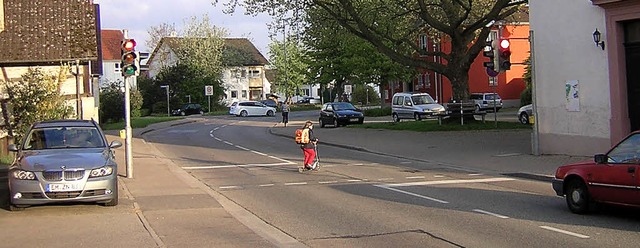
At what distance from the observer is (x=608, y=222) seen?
9859 mm

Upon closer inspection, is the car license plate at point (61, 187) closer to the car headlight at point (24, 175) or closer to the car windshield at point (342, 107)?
the car headlight at point (24, 175)

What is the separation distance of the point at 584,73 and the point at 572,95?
78 centimetres

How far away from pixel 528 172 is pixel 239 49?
82.5 m

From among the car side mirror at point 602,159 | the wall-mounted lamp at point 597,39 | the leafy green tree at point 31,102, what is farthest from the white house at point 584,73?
the leafy green tree at point 31,102

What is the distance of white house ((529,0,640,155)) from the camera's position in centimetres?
1712

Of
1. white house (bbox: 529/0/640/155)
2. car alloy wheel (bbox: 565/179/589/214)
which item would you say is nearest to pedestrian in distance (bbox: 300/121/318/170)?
white house (bbox: 529/0/640/155)

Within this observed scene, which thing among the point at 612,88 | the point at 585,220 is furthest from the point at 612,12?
the point at 585,220

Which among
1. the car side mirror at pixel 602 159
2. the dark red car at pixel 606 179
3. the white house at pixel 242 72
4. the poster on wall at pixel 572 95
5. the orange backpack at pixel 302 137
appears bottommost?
the dark red car at pixel 606 179

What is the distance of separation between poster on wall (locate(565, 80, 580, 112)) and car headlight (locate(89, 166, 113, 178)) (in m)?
12.6

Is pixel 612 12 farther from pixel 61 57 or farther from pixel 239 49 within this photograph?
pixel 239 49

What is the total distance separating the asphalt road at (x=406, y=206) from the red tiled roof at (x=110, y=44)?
72.5 m

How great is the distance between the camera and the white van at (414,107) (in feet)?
141

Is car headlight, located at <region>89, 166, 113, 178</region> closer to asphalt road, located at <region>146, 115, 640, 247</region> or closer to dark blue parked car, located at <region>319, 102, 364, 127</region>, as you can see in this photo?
asphalt road, located at <region>146, 115, 640, 247</region>

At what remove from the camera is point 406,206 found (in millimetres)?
11836
